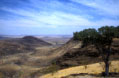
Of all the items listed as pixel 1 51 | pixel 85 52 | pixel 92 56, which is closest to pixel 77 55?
pixel 85 52

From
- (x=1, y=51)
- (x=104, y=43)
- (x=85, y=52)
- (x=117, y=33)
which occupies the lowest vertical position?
(x=1, y=51)

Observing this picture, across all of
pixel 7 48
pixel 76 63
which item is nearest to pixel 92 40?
pixel 76 63

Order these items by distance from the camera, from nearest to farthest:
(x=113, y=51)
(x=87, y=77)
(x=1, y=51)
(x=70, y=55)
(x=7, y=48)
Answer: (x=87, y=77) < (x=113, y=51) < (x=70, y=55) < (x=1, y=51) < (x=7, y=48)

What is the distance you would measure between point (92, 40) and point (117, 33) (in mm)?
2641

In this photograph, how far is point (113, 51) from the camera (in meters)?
28.5

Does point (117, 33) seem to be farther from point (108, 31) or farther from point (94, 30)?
point (94, 30)

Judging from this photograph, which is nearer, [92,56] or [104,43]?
[104,43]

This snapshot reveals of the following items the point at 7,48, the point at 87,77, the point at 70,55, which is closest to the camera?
the point at 87,77

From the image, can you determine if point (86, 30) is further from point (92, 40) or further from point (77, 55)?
point (77, 55)

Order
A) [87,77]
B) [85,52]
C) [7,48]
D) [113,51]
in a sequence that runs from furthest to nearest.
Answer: [7,48] < [85,52] < [113,51] < [87,77]

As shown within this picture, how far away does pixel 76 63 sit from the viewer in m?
29.0

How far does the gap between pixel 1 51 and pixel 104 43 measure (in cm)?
6520

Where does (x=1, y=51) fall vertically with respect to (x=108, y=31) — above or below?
below

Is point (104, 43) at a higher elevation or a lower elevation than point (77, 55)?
higher
